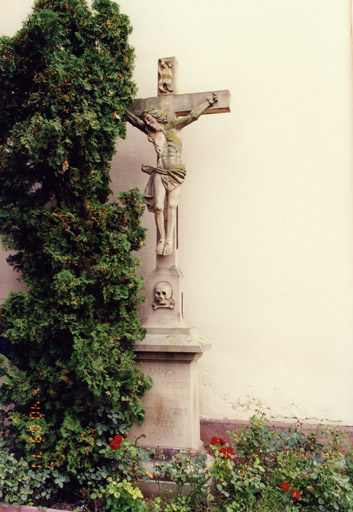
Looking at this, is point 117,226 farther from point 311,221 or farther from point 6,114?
→ point 311,221

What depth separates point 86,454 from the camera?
3.71 m

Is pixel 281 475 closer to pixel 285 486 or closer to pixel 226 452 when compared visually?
pixel 285 486

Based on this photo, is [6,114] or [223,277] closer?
[6,114]

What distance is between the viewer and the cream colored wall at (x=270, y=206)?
4.55 m

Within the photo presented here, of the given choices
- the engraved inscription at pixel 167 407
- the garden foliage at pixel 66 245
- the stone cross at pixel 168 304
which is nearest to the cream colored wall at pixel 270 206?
the stone cross at pixel 168 304

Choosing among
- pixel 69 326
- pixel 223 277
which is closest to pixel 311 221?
pixel 223 277

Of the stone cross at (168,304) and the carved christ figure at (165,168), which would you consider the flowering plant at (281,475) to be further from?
the carved christ figure at (165,168)

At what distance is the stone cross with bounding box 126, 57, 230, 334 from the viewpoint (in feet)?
13.9

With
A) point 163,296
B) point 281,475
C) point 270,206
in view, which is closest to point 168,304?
point 163,296

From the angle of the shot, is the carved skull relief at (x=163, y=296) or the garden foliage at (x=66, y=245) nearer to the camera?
the garden foliage at (x=66, y=245)

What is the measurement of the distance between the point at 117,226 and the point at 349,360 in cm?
236

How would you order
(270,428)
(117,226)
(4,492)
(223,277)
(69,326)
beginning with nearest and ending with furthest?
(4,492) → (69,326) → (117,226) → (270,428) → (223,277)

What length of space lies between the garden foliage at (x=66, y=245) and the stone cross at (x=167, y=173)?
0.24 metres

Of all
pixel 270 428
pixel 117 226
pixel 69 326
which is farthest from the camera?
pixel 270 428
